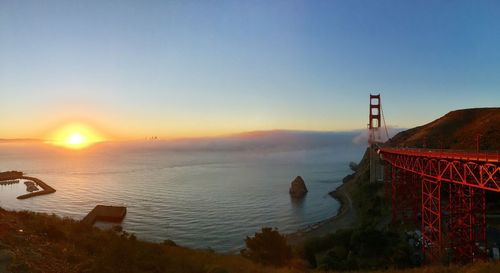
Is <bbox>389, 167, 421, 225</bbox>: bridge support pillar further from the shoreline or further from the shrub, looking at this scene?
the shrub

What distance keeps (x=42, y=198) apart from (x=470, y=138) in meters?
94.8

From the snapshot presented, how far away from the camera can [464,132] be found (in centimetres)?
Answer: 6359

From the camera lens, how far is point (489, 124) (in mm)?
56469

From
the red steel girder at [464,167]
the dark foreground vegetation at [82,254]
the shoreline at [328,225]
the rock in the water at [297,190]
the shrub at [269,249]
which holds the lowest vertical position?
the shoreline at [328,225]

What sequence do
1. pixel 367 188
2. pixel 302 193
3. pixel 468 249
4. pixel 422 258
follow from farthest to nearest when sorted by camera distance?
pixel 302 193 < pixel 367 188 < pixel 422 258 < pixel 468 249

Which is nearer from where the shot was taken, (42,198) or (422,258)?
(422,258)

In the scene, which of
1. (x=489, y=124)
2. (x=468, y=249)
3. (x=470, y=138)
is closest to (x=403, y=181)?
(x=468, y=249)

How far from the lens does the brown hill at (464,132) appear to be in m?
50.7

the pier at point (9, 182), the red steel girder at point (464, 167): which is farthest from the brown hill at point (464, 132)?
the pier at point (9, 182)

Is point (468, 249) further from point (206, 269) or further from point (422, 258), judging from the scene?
point (206, 269)

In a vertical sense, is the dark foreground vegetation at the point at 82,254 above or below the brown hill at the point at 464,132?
below

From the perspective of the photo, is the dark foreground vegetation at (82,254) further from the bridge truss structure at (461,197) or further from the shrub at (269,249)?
the bridge truss structure at (461,197)

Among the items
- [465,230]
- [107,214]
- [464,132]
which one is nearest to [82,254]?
[465,230]

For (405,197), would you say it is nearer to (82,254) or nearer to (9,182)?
(82,254)
